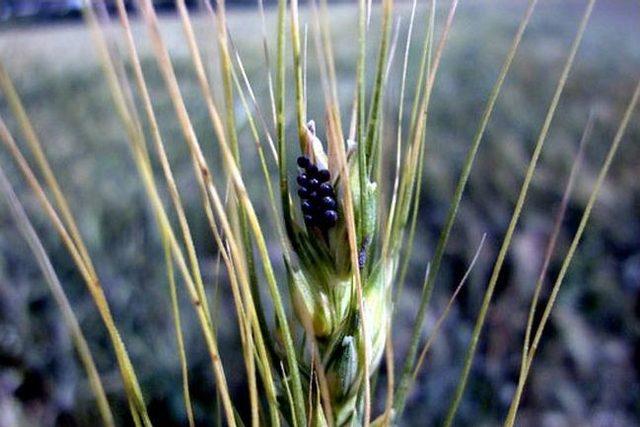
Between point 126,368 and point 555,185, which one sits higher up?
point 126,368

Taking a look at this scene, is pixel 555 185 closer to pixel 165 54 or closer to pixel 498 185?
pixel 498 185

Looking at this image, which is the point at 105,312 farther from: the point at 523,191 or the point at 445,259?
the point at 445,259

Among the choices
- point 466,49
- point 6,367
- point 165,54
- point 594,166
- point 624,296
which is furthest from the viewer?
point 466,49

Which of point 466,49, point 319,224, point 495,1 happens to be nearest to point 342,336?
point 319,224

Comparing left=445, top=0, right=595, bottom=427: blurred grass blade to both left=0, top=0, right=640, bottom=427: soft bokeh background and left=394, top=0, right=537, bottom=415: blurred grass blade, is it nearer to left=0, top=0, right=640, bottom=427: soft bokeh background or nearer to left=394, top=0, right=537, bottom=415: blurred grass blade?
left=394, top=0, right=537, bottom=415: blurred grass blade

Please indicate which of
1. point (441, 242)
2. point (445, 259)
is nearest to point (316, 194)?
point (441, 242)

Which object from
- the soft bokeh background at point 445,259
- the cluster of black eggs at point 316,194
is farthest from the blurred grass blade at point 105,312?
the soft bokeh background at point 445,259

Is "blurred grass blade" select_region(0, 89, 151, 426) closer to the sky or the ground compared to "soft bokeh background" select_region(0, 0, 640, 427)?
closer to the sky

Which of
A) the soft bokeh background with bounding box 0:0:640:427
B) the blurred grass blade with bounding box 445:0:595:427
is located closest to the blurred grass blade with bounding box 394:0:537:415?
the blurred grass blade with bounding box 445:0:595:427
